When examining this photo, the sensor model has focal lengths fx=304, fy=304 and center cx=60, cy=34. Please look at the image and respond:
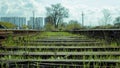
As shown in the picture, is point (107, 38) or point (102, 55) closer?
point (102, 55)

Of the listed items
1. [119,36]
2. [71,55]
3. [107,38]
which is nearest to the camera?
[71,55]

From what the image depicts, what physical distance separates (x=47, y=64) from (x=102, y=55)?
105 inches

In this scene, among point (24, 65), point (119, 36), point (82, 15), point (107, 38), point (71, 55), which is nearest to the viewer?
point (24, 65)

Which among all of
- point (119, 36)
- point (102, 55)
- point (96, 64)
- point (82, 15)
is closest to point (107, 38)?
point (119, 36)

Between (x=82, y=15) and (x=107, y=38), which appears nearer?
(x=107, y=38)

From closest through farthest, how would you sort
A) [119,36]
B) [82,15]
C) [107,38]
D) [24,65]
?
[24,65], [119,36], [107,38], [82,15]

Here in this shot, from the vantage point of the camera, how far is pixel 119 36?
14.4 meters

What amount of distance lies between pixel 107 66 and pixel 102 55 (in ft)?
7.69

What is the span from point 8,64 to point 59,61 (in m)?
0.88

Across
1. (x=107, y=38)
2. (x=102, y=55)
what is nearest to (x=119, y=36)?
(x=107, y=38)

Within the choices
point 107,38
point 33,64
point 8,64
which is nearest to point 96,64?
point 33,64

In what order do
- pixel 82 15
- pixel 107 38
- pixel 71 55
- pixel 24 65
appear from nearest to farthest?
pixel 24 65 → pixel 71 55 → pixel 107 38 → pixel 82 15

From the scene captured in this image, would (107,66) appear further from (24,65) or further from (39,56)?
(39,56)

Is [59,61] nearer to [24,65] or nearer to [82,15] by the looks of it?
[24,65]
